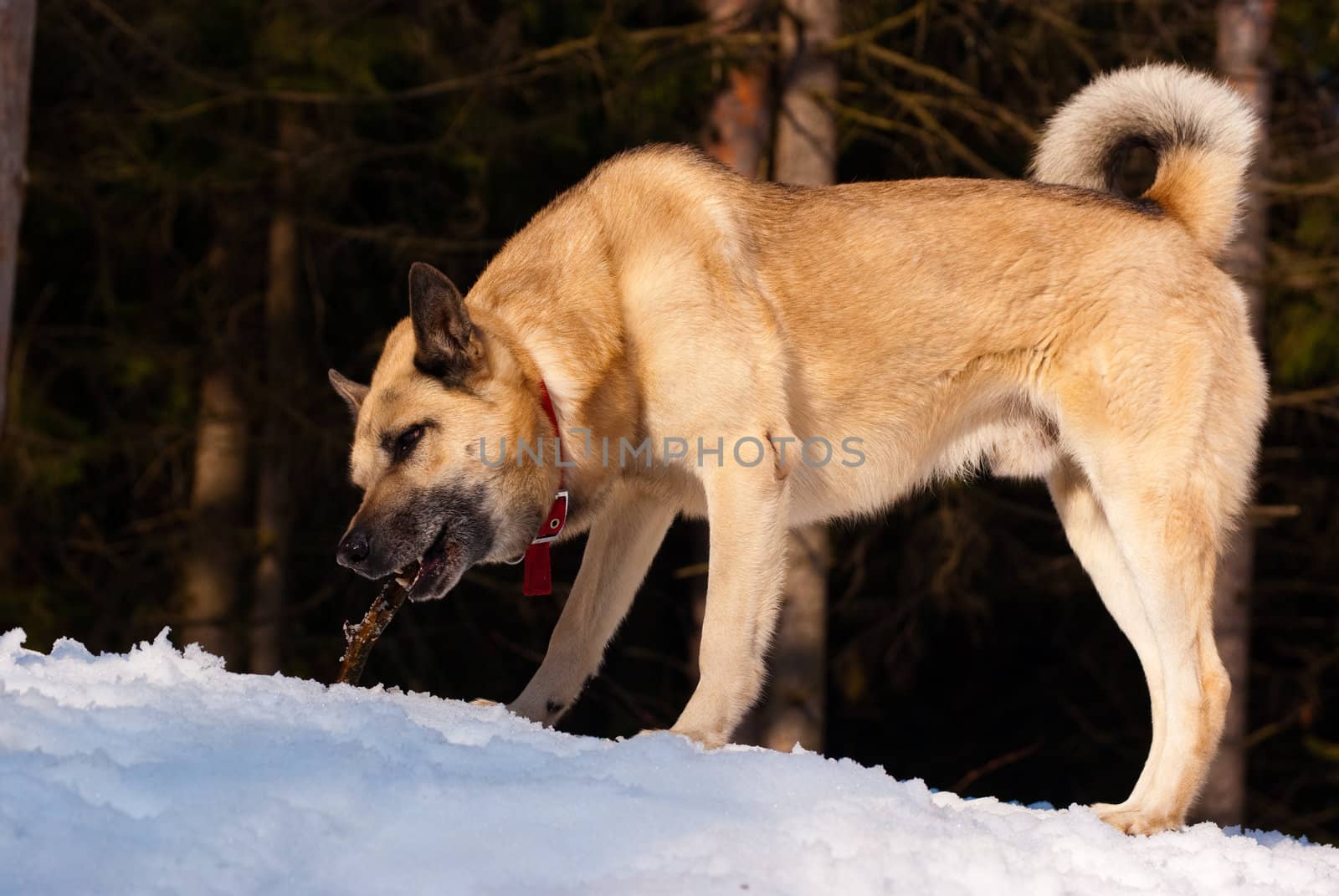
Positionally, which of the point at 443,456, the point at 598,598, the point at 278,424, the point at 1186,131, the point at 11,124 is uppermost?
the point at 1186,131

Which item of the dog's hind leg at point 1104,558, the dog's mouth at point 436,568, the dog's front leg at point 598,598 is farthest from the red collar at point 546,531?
the dog's hind leg at point 1104,558

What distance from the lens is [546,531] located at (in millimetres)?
4367

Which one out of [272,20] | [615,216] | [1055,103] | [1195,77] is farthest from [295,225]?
[1195,77]

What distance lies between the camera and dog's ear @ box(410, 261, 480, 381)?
395 cm

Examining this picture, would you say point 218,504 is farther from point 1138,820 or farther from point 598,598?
point 1138,820

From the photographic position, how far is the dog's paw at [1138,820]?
3703mm

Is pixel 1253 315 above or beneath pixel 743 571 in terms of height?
above

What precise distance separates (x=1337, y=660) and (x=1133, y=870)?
986cm

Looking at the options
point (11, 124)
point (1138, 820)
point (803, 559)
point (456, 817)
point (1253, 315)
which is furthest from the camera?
point (803, 559)

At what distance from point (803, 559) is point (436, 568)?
4324 mm

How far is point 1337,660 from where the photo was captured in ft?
37.7

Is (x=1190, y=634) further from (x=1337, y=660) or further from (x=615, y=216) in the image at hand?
(x=1337, y=660)

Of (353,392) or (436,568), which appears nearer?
(436,568)

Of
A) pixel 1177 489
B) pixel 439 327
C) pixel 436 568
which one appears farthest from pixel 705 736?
pixel 1177 489
